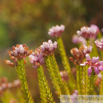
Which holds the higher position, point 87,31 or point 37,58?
point 87,31

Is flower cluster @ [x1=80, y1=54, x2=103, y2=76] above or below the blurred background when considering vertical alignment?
below

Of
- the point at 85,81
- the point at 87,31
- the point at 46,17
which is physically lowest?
the point at 85,81

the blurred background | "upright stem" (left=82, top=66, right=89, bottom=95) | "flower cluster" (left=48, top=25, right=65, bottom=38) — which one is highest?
the blurred background

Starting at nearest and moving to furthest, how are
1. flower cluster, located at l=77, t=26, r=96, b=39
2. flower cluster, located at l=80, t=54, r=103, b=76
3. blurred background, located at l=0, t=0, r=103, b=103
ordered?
flower cluster, located at l=80, t=54, r=103, b=76 < flower cluster, located at l=77, t=26, r=96, b=39 < blurred background, located at l=0, t=0, r=103, b=103

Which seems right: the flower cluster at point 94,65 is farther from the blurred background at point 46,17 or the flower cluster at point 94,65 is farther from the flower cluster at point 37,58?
the blurred background at point 46,17

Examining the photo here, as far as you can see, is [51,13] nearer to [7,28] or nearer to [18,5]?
[18,5]

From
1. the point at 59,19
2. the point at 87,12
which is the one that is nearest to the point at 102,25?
the point at 87,12

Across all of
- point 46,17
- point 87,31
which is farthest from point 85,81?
point 46,17

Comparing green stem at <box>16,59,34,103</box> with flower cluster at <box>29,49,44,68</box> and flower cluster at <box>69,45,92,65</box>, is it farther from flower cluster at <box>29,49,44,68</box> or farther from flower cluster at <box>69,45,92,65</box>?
flower cluster at <box>69,45,92,65</box>

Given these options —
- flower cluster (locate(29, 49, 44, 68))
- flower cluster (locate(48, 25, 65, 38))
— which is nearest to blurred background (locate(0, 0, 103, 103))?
flower cluster (locate(48, 25, 65, 38))

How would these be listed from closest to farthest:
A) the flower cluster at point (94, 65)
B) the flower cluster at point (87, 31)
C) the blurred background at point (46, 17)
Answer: the flower cluster at point (94, 65), the flower cluster at point (87, 31), the blurred background at point (46, 17)

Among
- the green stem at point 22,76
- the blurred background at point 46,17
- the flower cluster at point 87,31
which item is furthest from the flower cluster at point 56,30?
the blurred background at point 46,17

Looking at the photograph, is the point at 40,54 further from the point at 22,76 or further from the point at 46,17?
the point at 46,17

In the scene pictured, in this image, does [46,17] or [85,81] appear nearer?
[85,81]
